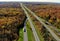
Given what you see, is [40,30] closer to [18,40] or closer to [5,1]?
[18,40]

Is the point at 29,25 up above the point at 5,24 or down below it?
below

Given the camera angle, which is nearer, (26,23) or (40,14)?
(26,23)

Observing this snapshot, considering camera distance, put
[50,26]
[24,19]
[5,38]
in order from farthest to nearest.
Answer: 1. [24,19]
2. [50,26]
3. [5,38]

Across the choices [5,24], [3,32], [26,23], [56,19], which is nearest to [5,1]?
[26,23]

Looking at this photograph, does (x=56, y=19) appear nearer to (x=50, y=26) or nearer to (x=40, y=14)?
(x=50, y=26)

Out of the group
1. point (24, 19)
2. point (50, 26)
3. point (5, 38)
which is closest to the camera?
point (5, 38)

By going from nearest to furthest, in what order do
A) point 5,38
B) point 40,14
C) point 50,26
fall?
point 5,38 → point 50,26 → point 40,14

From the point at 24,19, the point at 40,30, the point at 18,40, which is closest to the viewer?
the point at 18,40

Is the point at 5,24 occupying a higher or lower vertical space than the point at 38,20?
higher

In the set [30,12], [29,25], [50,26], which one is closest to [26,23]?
[29,25]
